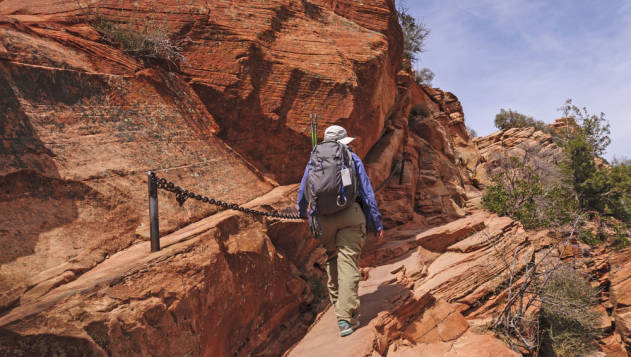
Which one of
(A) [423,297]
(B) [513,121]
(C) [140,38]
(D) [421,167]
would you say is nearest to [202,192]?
(C) [140,38]

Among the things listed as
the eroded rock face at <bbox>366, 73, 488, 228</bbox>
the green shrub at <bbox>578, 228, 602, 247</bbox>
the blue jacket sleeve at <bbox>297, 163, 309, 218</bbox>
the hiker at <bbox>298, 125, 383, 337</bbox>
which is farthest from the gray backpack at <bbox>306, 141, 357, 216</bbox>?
the green shrub at <bbox>578, 228, 602, 247</bbox>

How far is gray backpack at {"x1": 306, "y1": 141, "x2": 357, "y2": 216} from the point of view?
3410 millimetres

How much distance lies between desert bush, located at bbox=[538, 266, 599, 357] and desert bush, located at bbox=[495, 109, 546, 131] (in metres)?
18.4

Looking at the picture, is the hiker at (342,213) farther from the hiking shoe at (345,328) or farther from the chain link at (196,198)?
the chain link at (196,198)

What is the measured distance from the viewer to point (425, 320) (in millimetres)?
4742

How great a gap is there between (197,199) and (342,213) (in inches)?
57.1

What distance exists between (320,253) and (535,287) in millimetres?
3739

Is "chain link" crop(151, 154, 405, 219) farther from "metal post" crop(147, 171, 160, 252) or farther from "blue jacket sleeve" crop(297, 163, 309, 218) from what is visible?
"blue jacket sleeve" crop(297, 163, 309, 218)

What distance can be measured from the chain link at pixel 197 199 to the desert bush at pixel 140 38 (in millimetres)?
2087

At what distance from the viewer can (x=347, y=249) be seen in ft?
11.7

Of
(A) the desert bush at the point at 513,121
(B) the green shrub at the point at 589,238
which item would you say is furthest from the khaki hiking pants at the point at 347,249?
(A) the desert bush at the point at 513,121

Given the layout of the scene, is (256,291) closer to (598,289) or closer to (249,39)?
(249,39)

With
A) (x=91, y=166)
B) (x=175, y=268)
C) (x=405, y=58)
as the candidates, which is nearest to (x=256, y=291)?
(x=175, y=268)

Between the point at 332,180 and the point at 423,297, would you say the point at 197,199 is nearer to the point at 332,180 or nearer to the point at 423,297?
the point at 332,180
